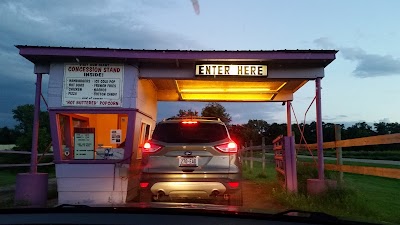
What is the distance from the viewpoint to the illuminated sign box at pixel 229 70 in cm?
1055

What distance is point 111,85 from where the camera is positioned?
1047 centimetres

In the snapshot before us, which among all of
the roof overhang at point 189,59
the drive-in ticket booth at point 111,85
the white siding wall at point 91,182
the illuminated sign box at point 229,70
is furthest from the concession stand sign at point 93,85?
the illuminated sign box at point 229,70

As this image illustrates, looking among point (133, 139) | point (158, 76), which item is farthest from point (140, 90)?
point (133, 139)

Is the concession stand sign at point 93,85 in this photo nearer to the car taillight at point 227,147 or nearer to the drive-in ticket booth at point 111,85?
the drive-in ticket booth at point 111,85

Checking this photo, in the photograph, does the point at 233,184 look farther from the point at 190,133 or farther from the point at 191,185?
the point at 190,133

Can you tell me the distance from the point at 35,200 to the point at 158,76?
4037mm

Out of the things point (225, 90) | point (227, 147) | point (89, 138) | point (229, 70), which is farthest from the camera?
point (225, 90)

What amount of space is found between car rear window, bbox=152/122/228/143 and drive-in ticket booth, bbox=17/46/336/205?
A: 1.94 meters

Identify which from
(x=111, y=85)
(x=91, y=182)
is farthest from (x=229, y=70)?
(x=91, y=182)

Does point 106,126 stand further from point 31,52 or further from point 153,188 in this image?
point 153,188

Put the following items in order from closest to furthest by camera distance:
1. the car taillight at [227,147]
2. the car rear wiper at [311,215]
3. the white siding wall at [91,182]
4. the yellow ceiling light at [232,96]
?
the car rear wiper at [311,215] < the car taillight at [227,147] < the white siding wall at [91,182] < the yellow ceiling light at [232,96]

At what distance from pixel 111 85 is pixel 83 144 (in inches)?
63.4

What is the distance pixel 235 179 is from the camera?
8.20 m

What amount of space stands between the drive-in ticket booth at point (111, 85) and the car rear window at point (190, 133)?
194cm
